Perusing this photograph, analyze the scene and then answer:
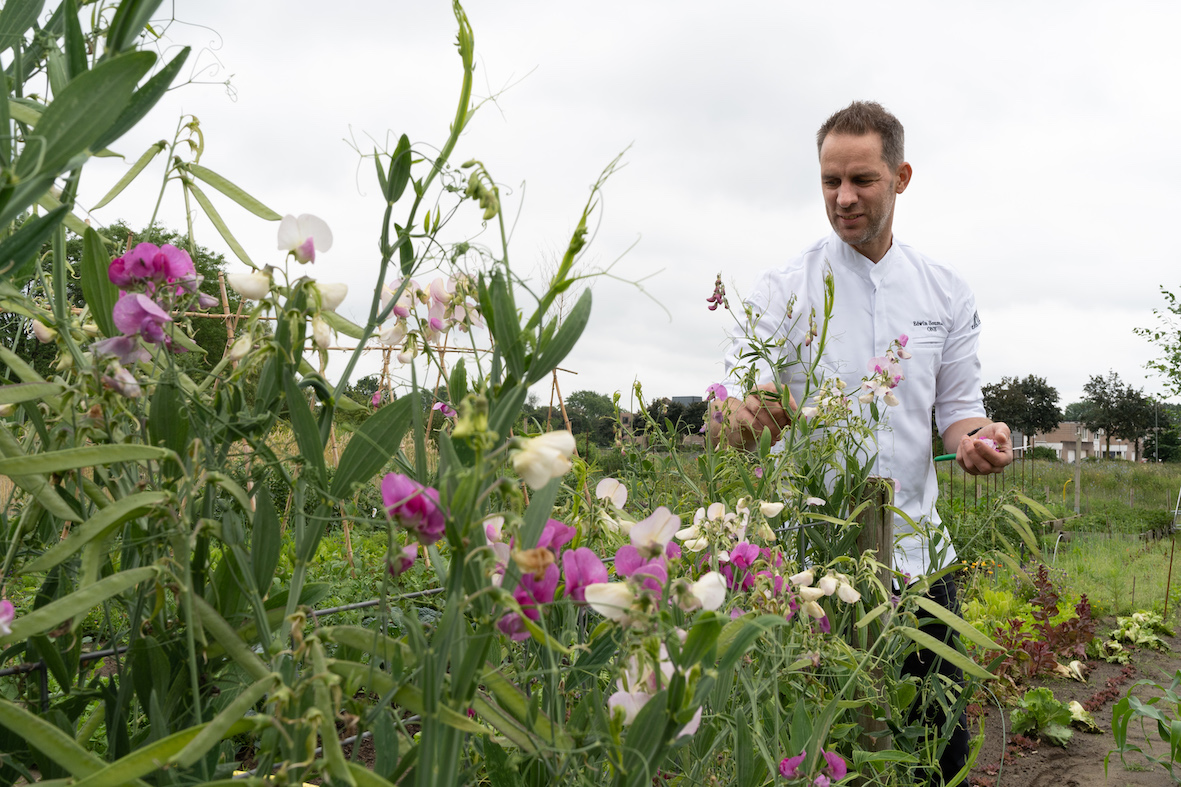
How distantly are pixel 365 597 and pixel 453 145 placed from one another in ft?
10.2

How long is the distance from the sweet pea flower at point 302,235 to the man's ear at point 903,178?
2288 mm

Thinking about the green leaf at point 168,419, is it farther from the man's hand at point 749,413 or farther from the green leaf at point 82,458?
the man's hand at point 749,413

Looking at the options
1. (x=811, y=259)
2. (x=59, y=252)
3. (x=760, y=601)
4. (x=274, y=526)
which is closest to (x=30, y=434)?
(x=59, y=252)

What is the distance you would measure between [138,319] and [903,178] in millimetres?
2505

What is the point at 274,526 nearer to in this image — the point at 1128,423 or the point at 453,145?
the point at 453,145

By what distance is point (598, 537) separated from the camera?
812 mm

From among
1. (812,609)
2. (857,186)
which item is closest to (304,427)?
(812,609)

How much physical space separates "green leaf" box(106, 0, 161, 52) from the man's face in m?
2.11

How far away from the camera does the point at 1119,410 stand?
31609 mm

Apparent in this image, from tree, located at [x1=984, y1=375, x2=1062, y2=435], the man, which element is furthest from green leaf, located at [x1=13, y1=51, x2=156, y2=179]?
tree, located at [x1=984, y1=375, x2=1062, y2=435]

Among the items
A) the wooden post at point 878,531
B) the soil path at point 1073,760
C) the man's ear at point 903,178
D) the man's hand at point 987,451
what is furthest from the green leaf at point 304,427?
the soil path at point 1073,760

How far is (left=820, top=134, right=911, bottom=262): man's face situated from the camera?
7.58 feet

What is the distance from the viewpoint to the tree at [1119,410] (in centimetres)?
3112

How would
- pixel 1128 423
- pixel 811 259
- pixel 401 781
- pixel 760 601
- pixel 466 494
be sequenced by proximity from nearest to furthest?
1. pixel 466 494
2. pixel 401 781
3. pixel 760 601
4. pixel 811 259
5. pixel 1128 423
